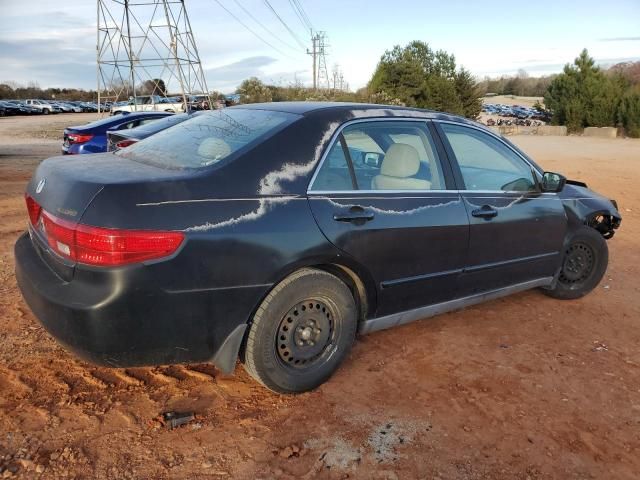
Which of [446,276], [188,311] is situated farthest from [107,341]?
[446,276]

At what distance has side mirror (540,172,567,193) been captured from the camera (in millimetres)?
4293

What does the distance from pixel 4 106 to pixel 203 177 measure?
52.3 metres

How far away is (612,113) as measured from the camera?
3266cm

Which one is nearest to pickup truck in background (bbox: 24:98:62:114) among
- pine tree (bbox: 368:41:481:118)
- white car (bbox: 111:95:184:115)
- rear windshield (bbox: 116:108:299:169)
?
white car (bbox: 111:95:184:115)

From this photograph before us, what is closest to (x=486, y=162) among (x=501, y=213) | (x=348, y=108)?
(x=501, y=213)

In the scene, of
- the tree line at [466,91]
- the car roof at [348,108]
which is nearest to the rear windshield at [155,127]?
the car roof at [348,108]

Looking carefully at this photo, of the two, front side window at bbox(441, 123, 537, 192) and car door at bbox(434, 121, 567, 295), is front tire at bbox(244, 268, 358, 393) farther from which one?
front side window at bbox(441, 123, 537, 192)

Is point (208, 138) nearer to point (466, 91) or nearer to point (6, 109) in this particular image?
point (466, 91)

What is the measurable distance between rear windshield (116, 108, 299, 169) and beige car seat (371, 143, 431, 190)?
0.74m

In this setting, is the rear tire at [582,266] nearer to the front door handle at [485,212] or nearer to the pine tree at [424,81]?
the front door handle at [485,212]

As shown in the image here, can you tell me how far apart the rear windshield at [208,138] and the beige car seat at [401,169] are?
2.43 feet

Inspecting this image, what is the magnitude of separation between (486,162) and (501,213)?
0.45 m

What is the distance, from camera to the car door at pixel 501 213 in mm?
3807

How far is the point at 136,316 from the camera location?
8.33 ft
